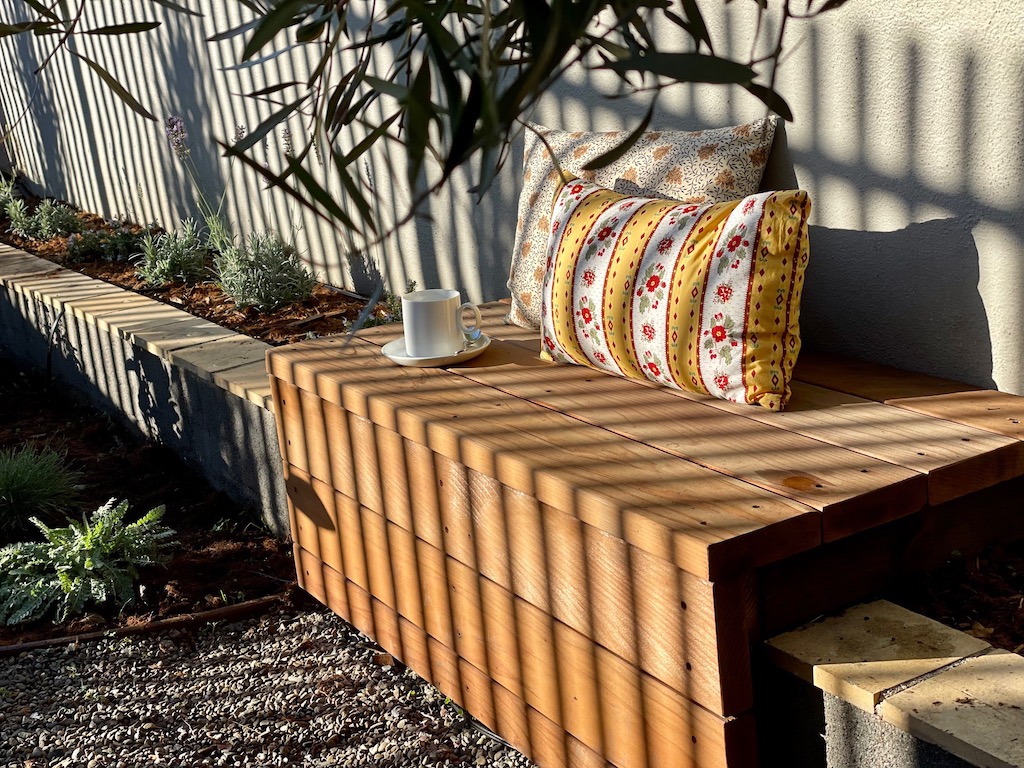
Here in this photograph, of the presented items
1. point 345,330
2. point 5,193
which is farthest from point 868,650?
point 5,193

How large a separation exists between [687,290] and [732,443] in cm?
28

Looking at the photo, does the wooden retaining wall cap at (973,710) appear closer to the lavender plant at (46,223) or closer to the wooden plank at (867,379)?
the wooden plank at (867,379)

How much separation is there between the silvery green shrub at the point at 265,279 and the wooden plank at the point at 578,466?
153 cm

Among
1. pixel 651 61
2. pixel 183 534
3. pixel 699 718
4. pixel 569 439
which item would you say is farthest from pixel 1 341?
pixel 651 61

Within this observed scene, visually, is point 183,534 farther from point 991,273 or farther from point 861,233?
point 991,273

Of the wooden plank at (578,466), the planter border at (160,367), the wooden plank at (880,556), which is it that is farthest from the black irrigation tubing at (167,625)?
the wooden plank at (880,556)

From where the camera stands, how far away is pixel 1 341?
5000 millimetres

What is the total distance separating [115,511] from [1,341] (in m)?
2.50

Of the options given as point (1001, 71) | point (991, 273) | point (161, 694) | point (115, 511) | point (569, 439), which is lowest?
point (161, 694)

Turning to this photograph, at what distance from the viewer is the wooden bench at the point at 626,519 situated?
1.54m

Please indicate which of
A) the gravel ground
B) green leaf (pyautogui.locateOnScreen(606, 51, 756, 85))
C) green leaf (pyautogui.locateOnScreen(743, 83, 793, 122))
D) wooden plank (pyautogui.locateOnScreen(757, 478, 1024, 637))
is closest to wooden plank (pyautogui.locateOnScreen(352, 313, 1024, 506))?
wooden plank (pyautogui.locateOnScreen(757, 478, 1024, 637))

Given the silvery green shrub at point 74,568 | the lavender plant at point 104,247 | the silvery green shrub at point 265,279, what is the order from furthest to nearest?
the lavender plant at point 104,247
the silvery green shrub at point 265,279
the silvery green shrub at point 74,568

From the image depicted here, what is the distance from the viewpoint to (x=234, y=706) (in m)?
2.41

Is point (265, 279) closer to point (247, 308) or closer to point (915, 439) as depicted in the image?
point (247, 308)
